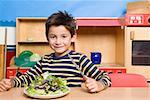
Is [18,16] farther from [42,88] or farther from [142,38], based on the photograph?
[42,88]

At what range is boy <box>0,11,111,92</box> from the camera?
4.13 ft

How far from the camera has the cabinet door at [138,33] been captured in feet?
8.18

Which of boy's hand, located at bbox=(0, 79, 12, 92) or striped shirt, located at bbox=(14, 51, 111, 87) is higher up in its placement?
striped shirt, located at bbox=(14, 51, 111, 87)

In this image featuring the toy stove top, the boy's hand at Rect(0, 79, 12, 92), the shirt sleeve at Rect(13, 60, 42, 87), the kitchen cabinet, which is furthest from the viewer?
the kitchen cabinet

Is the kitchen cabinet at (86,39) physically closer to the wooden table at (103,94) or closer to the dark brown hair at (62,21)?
the dark brown hair at (62,21)

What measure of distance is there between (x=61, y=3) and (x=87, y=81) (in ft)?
6.36

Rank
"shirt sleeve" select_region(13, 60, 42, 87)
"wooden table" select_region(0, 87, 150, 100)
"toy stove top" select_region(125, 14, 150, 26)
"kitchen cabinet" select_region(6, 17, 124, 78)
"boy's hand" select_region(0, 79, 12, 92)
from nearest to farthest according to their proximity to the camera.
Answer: "wooden table" select_region(0, 87, 150, 100)
"boy's hand" select_region(0, 79, 12, 92)
"shirt sleeve" select_region(13, 60, 42, 87)
"toy stove top" select_region(125, 14, 150, 26)
"kitchen cabinet" select_region(6, 17, 124, 78)

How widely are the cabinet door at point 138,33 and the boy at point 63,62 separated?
4.05ft

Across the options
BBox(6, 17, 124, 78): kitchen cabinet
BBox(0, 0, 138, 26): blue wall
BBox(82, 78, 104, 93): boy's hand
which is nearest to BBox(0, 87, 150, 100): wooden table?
BBox(82, 78, 104, 93): boy's hand

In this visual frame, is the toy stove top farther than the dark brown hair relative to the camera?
Yes

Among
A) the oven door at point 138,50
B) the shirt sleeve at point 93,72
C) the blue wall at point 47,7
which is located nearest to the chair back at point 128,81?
the shirt sleeve at point 93,72

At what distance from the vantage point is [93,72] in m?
1.27

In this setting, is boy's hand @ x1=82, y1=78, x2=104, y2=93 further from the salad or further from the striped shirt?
the striped shirt

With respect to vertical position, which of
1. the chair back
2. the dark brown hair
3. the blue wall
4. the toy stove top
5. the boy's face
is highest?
the blue wall
